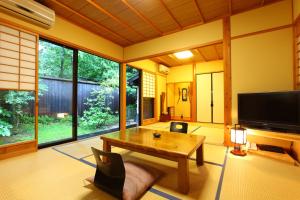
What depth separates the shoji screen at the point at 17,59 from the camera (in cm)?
245

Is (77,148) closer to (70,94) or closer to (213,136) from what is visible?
(70,94)

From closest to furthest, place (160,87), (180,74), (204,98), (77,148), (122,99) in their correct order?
(77,148)
(122,99)
(204,98)
(160,87)
(180,74)

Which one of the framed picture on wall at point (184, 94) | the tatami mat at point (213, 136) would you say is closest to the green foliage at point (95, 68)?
the tatami mat at point (213, 136)

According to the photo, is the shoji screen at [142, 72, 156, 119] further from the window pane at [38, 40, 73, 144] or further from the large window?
the window pane at [38, 40, 73, 144]

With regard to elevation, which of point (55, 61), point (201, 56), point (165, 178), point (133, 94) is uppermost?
point (201, 56)

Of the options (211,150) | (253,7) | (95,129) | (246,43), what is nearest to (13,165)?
(95,129)

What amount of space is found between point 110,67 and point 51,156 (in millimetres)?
3087

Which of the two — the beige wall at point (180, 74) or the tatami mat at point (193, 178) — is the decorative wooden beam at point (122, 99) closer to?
the tatami mat at point (193, 178)

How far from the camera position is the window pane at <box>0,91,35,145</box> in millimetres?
2602

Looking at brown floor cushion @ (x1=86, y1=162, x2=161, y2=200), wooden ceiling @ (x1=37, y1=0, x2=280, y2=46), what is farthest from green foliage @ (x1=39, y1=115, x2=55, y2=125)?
wooden ceiling @ (x1=37, y1=0, x2=280, y2=46)

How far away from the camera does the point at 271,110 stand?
8.09 ft

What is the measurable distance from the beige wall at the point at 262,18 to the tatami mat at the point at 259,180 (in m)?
2.50

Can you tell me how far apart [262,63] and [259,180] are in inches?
85.6

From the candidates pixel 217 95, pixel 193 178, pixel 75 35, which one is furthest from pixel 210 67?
pixel 193 178
